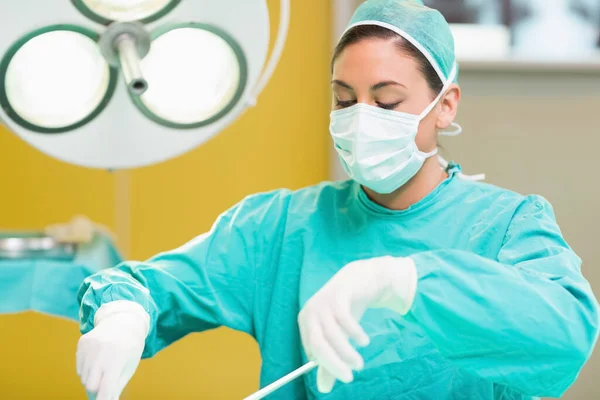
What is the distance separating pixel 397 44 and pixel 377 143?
0.66ft

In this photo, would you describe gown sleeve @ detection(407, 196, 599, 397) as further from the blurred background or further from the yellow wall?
the yellow wall

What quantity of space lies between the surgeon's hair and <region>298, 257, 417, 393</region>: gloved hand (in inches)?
21.9

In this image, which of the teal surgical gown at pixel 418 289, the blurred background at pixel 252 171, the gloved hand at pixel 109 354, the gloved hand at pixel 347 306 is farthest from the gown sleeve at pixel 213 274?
the blurred background at pixel 252 171

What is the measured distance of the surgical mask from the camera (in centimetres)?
146

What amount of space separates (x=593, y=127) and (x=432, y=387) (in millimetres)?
1650

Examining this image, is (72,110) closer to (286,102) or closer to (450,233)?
(450,233)

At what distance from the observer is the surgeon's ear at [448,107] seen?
1596mm

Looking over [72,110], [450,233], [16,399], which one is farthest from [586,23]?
[16,399]

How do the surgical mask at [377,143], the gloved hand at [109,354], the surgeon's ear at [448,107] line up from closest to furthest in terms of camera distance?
the gloved hand at [109,354] → the surgical mask at [377,143] → the surgeon's ear at [448,107]

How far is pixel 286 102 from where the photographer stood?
3004 millimetres

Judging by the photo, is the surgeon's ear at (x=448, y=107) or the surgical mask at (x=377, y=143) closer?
the surgical mask at (x=377, y=143)

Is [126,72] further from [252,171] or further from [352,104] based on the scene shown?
[252,171]

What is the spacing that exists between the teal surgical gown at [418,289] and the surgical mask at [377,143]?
112 mm

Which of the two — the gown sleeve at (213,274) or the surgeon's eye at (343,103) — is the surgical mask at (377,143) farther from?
the gown sleeve at (213,274)
